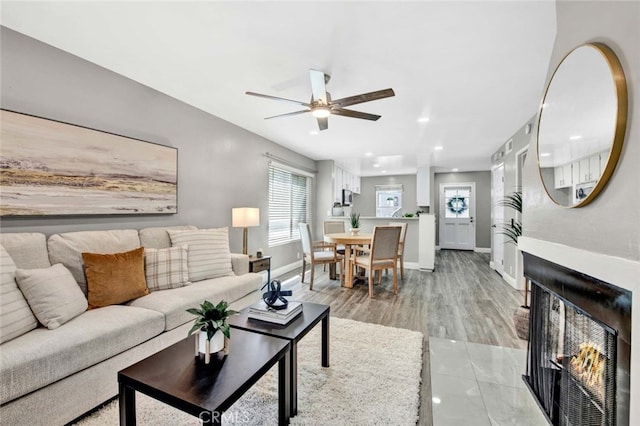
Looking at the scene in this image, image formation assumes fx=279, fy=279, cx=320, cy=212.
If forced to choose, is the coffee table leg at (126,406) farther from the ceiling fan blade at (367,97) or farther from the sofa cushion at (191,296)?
the ceiling fan blade at (367,97)

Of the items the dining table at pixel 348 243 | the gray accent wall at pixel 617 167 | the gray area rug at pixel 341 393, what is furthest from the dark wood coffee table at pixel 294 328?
the dining table at pixel 348 243

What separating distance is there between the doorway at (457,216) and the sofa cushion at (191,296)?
7.29m

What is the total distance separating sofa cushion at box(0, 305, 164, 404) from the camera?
1266mm

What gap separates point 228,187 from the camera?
3.93 meters

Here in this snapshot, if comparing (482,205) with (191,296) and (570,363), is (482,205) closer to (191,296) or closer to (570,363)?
(570,363)

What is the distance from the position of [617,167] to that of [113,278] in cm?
286

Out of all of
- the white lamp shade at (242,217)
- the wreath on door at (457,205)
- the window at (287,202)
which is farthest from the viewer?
the wreath on door at (457,205)

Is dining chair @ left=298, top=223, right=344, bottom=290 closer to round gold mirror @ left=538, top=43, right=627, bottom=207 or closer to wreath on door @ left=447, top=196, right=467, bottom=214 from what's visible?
round gold mirror @ left=538, top=43, right=627, bottom=207

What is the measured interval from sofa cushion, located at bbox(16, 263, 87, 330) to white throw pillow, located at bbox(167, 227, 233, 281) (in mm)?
970

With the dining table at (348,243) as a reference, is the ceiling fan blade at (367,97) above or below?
above

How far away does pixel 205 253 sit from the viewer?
281 cm

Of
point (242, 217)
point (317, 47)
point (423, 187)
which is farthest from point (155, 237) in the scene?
point (423, 187)

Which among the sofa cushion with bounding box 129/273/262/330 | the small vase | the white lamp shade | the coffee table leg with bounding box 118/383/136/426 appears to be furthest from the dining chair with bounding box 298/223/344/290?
the coffee table leg with bounding box 118/383/136/426

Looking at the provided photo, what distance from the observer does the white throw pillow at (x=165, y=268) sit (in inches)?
92.7
